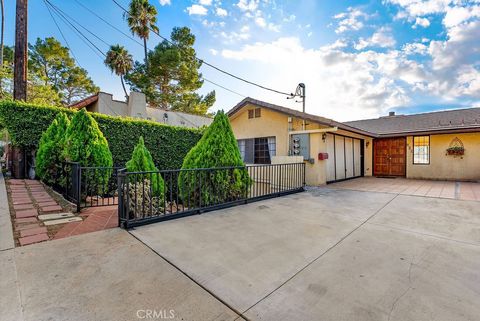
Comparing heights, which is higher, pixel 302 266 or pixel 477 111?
pixel 477 111

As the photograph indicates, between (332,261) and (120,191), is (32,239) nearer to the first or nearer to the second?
(120,191)

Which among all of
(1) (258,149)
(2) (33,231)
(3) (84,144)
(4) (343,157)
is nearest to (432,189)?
(4) (343,157)

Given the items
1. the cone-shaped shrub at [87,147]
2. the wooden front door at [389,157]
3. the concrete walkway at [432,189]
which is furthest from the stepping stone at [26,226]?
the wooden front door at [389,157]

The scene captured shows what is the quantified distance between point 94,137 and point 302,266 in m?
5.02

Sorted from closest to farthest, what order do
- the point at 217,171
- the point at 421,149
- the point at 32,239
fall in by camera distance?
1. the point at 32,239
2. the point at 217,171
3. the point at 421,149

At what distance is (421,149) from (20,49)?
16.3 metres

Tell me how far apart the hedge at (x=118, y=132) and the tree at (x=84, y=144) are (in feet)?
8.04

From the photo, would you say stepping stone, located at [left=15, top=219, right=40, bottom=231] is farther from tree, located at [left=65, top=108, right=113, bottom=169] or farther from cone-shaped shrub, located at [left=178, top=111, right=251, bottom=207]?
cone-shaped shrub, located at [left=178, top=111, right=251, bottom=207]

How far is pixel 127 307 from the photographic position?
1.52 metres

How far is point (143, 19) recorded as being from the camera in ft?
60.0

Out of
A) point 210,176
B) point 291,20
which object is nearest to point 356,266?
point 210,176

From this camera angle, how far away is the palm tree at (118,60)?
17909 millimetres

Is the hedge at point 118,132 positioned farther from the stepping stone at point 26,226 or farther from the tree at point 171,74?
the tree at point 171,74

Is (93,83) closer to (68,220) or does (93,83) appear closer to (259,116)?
(259,116)
